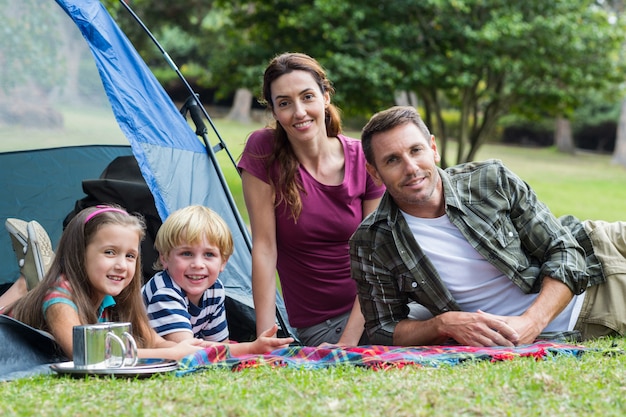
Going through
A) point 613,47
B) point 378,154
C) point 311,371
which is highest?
point 613,47

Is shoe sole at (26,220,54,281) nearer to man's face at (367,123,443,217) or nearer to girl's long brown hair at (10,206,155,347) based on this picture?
girl's long brown hair at (10,206,155,347)

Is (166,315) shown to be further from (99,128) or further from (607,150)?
(607,150)

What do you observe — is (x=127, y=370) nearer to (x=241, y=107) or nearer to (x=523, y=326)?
(x=523, y=326)

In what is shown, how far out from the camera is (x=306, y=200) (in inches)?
138

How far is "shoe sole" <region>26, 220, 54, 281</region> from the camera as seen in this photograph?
11.7 feet

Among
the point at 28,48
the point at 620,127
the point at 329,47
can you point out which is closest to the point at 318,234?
the point at 28,48

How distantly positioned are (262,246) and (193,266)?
0.35 meters

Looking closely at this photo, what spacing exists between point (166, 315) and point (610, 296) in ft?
A: 5.82

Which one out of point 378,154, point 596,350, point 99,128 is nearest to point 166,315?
point 378,154

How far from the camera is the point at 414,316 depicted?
334 cm

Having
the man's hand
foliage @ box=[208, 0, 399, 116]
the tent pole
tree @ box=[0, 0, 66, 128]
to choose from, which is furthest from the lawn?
foliage @ box=[208, 0, 399, 116]

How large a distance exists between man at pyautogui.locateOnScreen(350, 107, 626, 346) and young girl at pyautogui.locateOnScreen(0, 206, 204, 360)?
0.78 m

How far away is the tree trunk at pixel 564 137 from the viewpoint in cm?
2330

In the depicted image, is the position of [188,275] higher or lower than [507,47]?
lower
